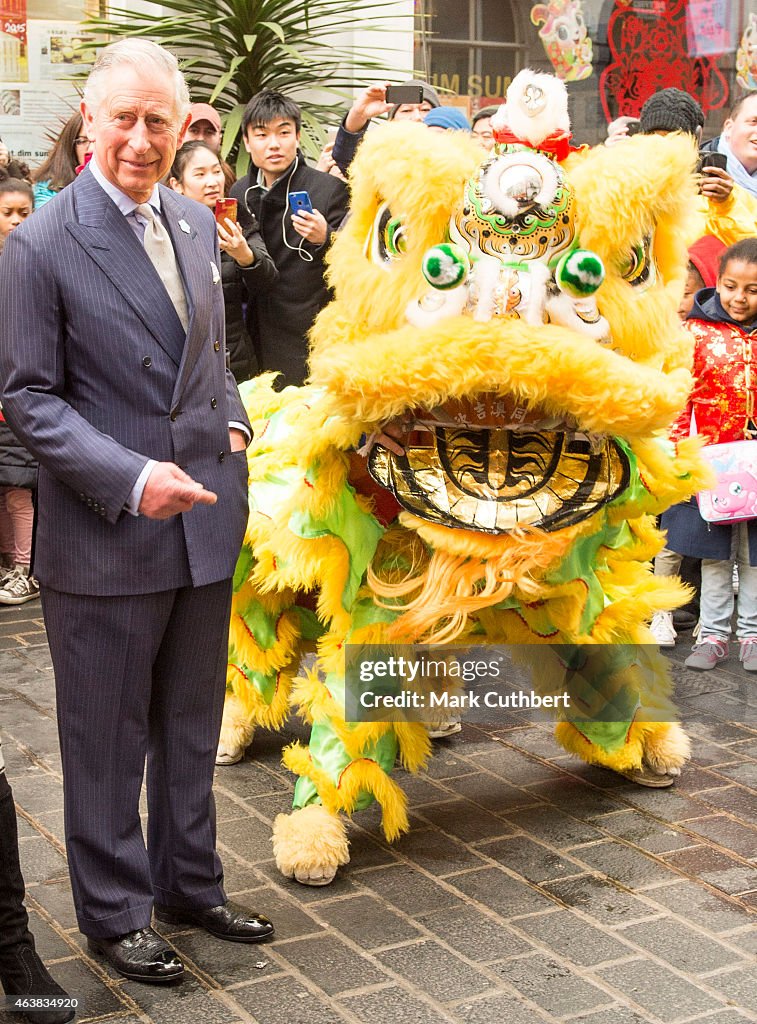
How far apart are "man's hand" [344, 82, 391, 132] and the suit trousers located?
332 centimetres

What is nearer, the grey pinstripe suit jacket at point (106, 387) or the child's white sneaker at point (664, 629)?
the grey pinstripe suit jacket at point (106, 387)

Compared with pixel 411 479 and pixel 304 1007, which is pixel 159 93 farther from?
pixel 304 1007

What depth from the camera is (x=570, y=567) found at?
346 centimetres

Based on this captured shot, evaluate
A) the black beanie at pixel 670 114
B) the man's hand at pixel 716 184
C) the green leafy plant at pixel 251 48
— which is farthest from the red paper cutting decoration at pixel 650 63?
the man's hand at pixel 716 184

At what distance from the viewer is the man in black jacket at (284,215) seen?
222 inches

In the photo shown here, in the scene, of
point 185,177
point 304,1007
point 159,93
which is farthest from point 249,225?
point 304,1007

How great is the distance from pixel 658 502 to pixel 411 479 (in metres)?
0.75

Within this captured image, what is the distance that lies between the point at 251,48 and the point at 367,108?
1770 millimetres

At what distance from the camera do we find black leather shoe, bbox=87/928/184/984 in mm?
2857

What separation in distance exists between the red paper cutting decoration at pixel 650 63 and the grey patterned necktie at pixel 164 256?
604cm

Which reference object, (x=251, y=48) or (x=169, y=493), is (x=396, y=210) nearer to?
(x=169, y=493)

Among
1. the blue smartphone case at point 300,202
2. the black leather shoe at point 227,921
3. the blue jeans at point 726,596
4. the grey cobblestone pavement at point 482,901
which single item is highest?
the blue smartphone case at point 300,202

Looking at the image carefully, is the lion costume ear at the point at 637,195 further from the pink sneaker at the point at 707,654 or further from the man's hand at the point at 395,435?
the pink sneaker at the point at 707,654

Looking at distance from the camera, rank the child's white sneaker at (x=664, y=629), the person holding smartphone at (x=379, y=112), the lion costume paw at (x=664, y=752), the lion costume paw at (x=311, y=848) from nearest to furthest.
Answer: the lion costume paw at (x=311, y=848), the lion costume paw at (x=664, y=752), the child's white sneaker at (x=664, y=629), the person holding smartphone at (x=379, y=112)
